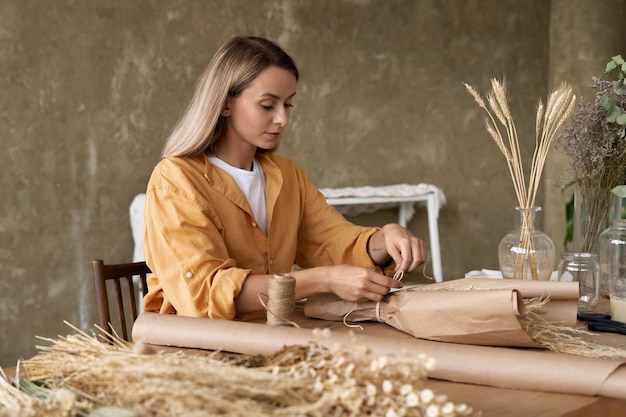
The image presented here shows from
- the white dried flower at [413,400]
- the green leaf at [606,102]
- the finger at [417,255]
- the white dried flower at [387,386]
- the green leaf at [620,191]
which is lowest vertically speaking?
the white dried flower at [413,400]

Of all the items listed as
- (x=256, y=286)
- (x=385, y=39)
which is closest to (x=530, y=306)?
(x=256, y=286)

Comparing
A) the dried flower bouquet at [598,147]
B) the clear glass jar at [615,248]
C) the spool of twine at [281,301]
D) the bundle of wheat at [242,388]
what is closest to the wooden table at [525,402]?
the bundle of wheat at [242,388]

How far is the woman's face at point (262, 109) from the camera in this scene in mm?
2072

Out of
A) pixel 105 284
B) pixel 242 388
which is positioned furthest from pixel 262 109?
pixel 242 388

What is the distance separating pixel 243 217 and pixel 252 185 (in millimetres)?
157

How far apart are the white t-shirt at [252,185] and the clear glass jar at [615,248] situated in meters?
0.90

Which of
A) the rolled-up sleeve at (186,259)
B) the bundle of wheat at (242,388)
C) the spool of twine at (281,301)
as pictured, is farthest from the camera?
the rolled-up sleeve at (186,259)

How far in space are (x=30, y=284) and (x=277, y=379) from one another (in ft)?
10.1

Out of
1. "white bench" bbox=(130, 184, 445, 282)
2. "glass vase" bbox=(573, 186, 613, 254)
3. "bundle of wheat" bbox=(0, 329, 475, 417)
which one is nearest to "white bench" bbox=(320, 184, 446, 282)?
"white bench" bbox=(130, 184, 445, 282)

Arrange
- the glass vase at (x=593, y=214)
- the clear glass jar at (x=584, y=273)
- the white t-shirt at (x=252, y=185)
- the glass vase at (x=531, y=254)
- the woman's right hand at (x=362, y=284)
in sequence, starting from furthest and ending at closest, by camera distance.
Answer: the white t-shirt at (x=252, y=185), the glass vase at (x=593, y=214), the glass vase at (x=531, y=254), the clear glass jar at (x=584, y=273), the woman's right hand at (x=362, y=284)

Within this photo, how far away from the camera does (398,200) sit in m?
4.52

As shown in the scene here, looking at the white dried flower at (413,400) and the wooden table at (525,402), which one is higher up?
the white dried flower at (413,400)

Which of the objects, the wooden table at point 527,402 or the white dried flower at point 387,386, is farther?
the wooden table at point 527,402

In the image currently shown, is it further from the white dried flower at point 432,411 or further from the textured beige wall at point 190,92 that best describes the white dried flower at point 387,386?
the textured beige wall at point 190,92
